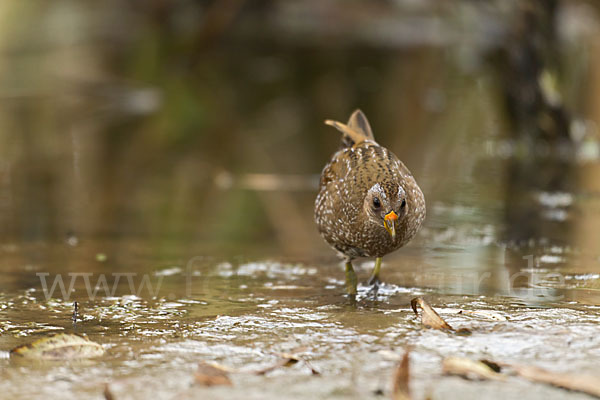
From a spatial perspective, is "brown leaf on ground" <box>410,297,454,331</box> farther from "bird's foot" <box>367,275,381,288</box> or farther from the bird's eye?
"bird's foot" <box>367,275,381,288</box>

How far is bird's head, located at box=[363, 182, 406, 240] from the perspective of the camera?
4.65m

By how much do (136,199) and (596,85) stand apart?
9086 millimetres

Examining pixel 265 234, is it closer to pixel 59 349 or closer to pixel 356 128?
pixel 356 128

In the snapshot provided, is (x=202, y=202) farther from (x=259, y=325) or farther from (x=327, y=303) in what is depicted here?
(x=259, y=325)

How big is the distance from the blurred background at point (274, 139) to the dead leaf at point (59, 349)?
6.76ft

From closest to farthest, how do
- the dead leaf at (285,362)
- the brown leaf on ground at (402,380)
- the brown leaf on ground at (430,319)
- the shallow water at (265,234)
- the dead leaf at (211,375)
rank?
1. the brown leaf on ground at (402,380)
2. the dead leaf at (211,375)
3. the dead leaf at (285,362)
4. the shallow water at (265,234)
5. the brown leaf on ground at (430,319)

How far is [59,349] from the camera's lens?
3.62 meters

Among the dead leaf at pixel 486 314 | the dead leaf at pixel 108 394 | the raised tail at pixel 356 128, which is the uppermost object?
the raised tail at pixel 356 128

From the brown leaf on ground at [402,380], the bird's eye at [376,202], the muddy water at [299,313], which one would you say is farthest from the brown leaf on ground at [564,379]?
the bird's eye at [376,202]

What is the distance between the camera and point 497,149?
10023mm

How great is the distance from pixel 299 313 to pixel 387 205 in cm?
76

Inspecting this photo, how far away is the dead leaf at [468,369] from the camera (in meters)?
3.25

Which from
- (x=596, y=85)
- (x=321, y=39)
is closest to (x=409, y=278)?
(x=596, y=85)

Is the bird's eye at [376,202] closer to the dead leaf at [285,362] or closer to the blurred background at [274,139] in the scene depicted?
the blurred background at [274,139]
